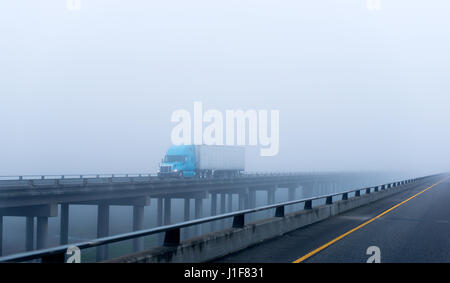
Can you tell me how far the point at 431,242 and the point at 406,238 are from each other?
0.85 metres

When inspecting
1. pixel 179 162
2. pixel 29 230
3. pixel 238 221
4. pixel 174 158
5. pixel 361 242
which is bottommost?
pixel 29 230

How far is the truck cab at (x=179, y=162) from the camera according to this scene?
7050cm

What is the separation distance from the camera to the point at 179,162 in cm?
7112

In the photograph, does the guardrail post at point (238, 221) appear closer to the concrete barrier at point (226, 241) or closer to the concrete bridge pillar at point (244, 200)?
the concrete barrier at point (226, 241)

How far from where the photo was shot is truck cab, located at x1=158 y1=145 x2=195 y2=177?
70500 millimetres


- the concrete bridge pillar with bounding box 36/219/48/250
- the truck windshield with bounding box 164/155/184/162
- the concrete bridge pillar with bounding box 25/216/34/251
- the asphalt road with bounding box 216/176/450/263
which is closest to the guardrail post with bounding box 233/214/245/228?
the asphalt road with bounding box 216/176/450/263

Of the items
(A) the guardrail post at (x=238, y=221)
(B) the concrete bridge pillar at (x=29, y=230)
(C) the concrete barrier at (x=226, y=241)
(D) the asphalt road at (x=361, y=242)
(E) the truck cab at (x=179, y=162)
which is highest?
(E) the truck cab at (x=179, y=162)

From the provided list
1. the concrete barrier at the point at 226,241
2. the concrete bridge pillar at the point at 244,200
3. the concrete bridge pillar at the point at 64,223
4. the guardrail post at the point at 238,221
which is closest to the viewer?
the concrete barrier at the point at 226,241

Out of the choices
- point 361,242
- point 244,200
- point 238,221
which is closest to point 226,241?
point 238,221

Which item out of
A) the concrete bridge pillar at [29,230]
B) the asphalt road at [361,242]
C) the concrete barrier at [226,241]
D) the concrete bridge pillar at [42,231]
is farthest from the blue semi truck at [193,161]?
the concrete barrier at [226,241]

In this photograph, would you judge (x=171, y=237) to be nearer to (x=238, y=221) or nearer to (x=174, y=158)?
(x=238, y=221)

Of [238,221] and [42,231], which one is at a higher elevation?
[238,221]

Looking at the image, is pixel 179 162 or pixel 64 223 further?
pixel 179 162
